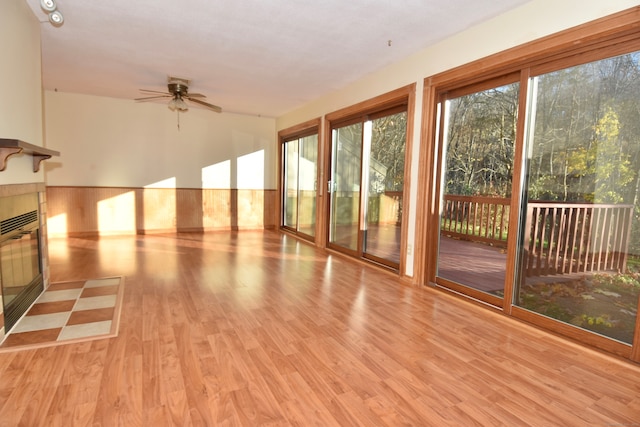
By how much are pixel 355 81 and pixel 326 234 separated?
2.44m

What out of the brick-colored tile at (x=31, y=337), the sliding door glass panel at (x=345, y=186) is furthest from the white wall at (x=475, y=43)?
the brick-colored tile at (x=31, y=337)

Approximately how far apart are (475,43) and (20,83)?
384 cm

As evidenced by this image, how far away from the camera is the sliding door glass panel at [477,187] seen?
290 cm

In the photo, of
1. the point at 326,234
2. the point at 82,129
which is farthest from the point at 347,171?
the point at 82,129

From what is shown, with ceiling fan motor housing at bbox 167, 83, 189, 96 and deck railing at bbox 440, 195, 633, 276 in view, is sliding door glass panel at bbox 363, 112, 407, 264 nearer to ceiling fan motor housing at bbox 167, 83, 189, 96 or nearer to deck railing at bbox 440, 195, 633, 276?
deck railing at bbox 440, 195, 633, 276

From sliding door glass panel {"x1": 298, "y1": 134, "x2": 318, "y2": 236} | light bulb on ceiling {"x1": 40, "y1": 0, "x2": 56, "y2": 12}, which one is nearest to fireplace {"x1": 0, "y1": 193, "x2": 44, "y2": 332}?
light bulb on ceiling {"x1": 40, "y1": 0, "x2": 56, "y2": 12}

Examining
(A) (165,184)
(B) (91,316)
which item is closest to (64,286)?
(B) (91,316)

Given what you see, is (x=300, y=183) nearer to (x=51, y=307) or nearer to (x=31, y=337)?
(x=51, y=307)

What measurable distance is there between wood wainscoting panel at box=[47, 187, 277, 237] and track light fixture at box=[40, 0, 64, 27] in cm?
383

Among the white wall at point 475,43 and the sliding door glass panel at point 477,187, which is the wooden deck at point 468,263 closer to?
the sliding door glass panel at point 477,187

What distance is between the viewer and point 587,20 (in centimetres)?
220

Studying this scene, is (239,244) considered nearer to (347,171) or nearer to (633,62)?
(347,171)

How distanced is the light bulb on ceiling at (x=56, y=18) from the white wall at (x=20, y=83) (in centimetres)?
15

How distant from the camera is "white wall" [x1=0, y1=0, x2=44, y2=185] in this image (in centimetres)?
235
